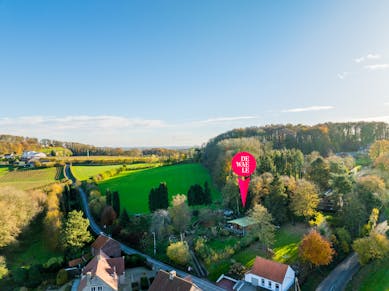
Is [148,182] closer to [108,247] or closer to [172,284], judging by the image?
[108,247]

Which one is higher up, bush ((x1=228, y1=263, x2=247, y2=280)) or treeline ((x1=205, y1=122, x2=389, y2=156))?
treeline ((x1=205, y1=122, x2=389, y2=156))

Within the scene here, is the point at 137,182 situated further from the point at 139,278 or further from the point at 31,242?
the point at 139,278

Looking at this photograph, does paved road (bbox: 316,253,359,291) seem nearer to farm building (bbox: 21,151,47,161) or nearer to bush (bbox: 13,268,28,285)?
bush (bbox: 13,268,28,285)

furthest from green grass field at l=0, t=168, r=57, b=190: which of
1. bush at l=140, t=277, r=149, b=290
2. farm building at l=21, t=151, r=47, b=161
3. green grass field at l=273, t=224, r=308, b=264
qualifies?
green grass field at l=273, t=224, r=308, b=264

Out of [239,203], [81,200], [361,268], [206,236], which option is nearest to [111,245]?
[206,236]

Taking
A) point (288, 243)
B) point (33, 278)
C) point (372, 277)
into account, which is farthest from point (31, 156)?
point (372, 277)

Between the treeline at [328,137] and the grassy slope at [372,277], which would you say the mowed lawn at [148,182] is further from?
the grassy slope at [372,277]
